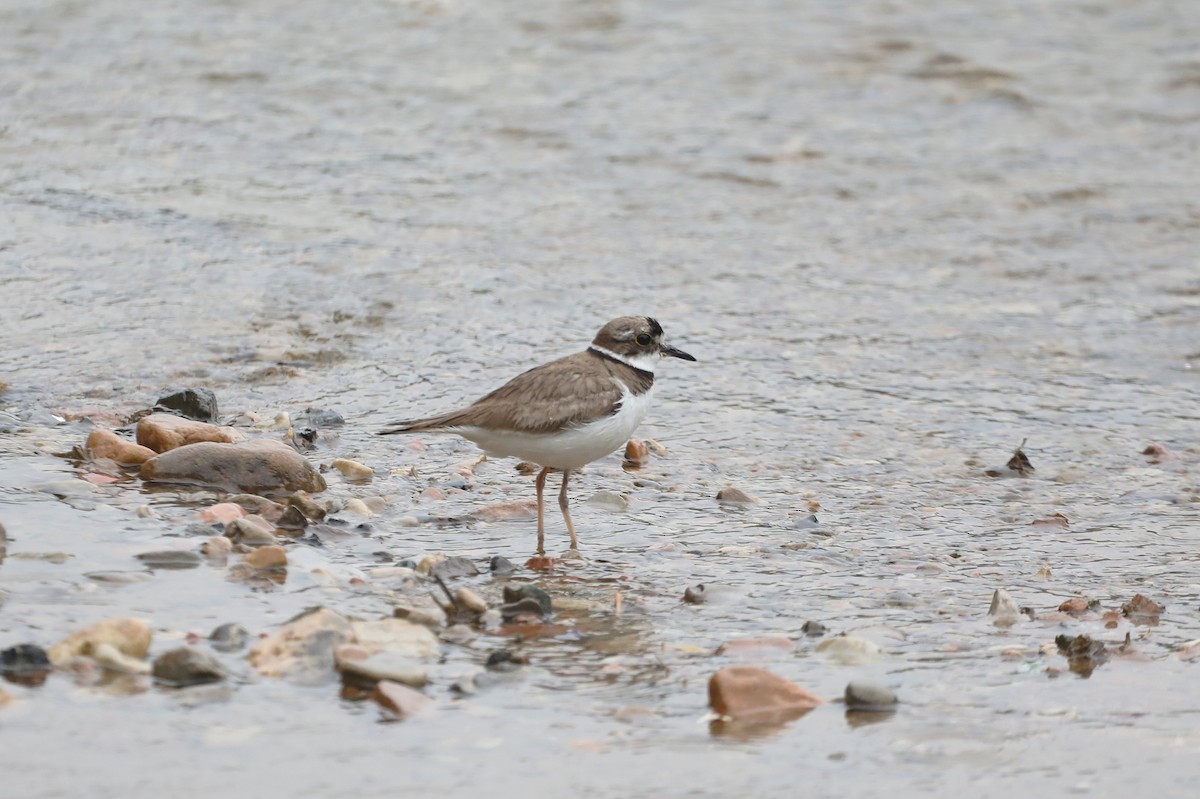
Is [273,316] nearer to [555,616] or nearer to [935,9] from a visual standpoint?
[555,616]

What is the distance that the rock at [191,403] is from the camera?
7.73 metres

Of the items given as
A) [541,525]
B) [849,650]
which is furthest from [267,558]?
[849,650]

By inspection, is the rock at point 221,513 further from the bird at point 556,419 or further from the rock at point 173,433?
the rock at point 173,433

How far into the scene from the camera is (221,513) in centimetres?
618

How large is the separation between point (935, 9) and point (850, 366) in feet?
30.6

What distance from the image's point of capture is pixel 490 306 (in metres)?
10.1

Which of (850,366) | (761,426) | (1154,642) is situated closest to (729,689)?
(1154,642)

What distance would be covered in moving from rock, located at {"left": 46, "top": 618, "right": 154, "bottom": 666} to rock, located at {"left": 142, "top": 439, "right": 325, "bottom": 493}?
203 centimetres

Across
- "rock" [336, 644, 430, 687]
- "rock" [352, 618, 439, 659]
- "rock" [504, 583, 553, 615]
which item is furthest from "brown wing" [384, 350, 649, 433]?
"rock" [336, 644, 430, 687]

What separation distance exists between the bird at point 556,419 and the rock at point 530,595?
897mm

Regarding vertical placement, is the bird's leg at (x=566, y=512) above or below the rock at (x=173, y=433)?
below

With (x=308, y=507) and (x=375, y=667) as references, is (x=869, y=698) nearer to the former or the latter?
(x=375, y=667)

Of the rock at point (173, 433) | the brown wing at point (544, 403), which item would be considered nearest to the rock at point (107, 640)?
the brown wing at point (544, 403)

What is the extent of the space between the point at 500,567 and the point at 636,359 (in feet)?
5.44
